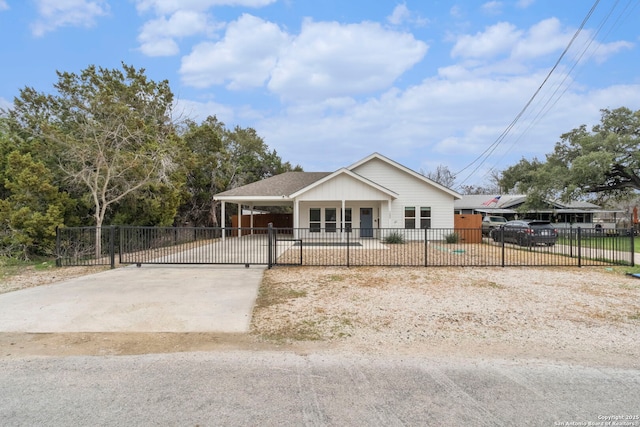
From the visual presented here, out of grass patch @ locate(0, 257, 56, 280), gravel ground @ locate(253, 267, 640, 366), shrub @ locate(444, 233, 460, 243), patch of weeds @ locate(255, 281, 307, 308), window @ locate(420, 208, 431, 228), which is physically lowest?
gravel ground @ locate(253, 267, 640, 366)

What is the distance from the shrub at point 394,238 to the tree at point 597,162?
54.8ft

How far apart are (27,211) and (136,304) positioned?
10.00 meters

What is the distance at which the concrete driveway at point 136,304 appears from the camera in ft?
17.6

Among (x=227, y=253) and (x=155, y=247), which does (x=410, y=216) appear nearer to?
(x=227, y=253)

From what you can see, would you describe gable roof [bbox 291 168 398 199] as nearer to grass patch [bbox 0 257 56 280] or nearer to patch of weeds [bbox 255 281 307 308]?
grass patch [bbox 0 257 56 280]

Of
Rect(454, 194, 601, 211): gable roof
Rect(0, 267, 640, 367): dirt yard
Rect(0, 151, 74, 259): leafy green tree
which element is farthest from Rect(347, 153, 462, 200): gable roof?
Rect(0, 151, 74, 259): leafy green tree

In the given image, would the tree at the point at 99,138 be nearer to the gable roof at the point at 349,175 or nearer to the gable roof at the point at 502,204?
the gable roof at the point at 349,175

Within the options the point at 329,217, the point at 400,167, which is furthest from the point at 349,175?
the point at 400,167

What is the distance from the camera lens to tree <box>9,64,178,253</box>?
13844 millimetres

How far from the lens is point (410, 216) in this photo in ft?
72.4

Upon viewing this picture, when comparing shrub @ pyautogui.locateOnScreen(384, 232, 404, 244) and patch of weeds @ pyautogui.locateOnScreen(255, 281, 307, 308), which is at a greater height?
shrub @ pyautogui.locateOnScreen(384, 232, 404, 244)

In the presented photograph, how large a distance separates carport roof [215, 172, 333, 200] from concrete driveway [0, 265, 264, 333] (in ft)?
39.5

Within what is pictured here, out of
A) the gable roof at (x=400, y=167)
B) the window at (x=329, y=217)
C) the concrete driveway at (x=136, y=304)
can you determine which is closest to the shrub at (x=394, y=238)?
the window at (x=329, y=217)

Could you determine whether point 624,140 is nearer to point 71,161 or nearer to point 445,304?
point 445,304
